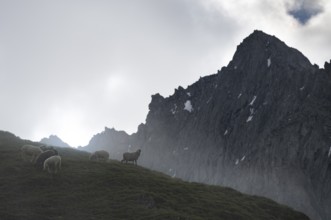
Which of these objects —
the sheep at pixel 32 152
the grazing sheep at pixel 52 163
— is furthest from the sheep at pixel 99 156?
the grazing sheep at pixel 52 163

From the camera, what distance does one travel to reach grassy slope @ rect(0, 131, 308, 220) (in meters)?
39.5

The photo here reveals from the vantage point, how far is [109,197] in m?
44.1

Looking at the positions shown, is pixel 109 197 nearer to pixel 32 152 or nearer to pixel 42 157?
pixel 42 157

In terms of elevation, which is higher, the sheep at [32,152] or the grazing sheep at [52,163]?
the sheep at [32,152]

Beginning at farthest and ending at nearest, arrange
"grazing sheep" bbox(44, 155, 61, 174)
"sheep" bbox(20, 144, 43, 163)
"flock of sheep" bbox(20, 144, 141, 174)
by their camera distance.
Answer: "sheep" bbox(20, 144, 43, 163), "flock of sheep" bbox(20, 144, 141, 174), "grazing sheep" bbox(44, 155, 61, 174)

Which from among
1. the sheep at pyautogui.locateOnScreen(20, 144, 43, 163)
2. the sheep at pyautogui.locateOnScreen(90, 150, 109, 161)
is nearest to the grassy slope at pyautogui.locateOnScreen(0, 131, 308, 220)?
the sheep at pyautogui.locateOnScreen(20, 144, 43, 163)

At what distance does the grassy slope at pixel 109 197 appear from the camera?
39.5 metres

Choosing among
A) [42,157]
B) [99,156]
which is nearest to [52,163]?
[42,157]

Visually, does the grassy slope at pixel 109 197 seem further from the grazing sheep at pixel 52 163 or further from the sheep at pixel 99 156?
the sheep at pixel 99 156

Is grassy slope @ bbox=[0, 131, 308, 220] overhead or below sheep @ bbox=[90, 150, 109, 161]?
below

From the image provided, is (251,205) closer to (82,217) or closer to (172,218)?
(172,218)

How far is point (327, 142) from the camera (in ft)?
644

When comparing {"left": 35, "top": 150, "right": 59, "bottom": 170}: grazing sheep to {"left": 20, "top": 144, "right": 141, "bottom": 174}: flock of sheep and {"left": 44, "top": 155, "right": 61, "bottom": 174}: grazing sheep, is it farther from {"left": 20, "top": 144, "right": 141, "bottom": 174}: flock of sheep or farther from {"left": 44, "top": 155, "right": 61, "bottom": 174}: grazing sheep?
{"left": 44, "top": 155, "right": 61, "bottom": 174}: grazing sheep

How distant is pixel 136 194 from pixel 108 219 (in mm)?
7835
